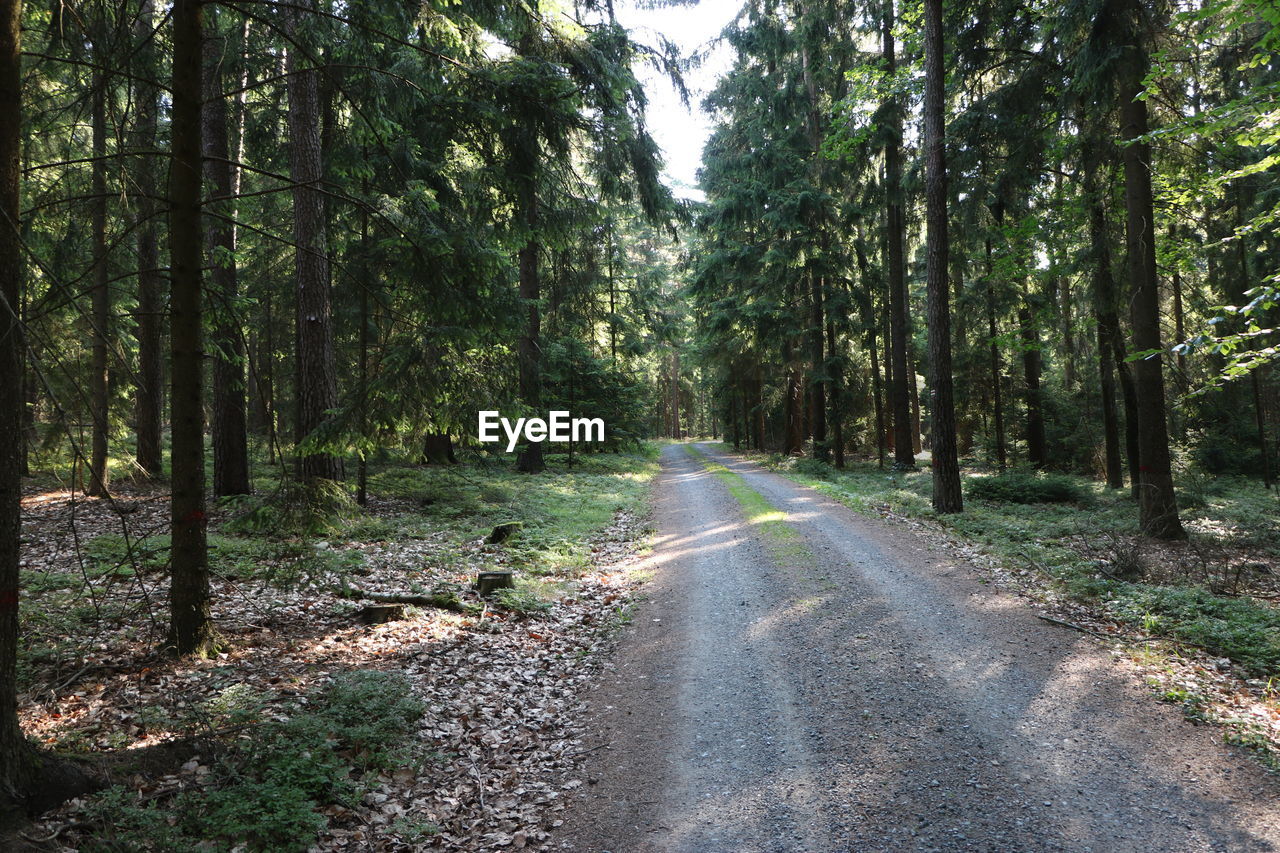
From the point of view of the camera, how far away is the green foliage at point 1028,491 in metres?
15.3

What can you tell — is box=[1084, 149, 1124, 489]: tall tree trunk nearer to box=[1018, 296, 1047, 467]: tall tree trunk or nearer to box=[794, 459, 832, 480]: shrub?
box=[1018, 296, 1047, 467]: tall tree trunk

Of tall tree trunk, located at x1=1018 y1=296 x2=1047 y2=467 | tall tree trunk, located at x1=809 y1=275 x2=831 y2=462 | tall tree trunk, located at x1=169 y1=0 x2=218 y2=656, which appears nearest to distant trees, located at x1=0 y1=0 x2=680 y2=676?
tall tree trunk, located at x1=169 y1=0 x2=218 y2=656

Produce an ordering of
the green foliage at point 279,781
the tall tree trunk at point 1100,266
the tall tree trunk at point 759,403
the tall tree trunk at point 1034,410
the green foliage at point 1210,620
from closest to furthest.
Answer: the green foliage at point 279,781, the green foliage at point 1210,620, the tall tree trunk at point 1100,266, the tall tree trunk at point 1034,410, the tall tree trunk at point 759,403

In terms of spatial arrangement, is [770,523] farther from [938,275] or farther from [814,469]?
[814,469]

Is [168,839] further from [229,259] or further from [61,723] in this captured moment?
[229,259]

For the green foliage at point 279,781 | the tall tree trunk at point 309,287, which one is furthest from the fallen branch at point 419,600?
the tall tree trunk at point 309,287

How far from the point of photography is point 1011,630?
6754 millimetres

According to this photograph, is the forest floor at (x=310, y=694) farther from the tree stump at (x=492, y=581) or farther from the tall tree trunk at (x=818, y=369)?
the tall tree trunk at (x=818, y=369)

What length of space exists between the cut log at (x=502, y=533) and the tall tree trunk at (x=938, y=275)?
27.8 ft

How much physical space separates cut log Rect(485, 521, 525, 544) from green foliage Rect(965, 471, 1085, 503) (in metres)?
11.2

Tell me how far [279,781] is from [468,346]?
494 centimetres

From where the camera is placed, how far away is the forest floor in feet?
12.2

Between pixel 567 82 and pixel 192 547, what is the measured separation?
23.4 ft

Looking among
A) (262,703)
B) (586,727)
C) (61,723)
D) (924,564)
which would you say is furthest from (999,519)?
(61,723)
